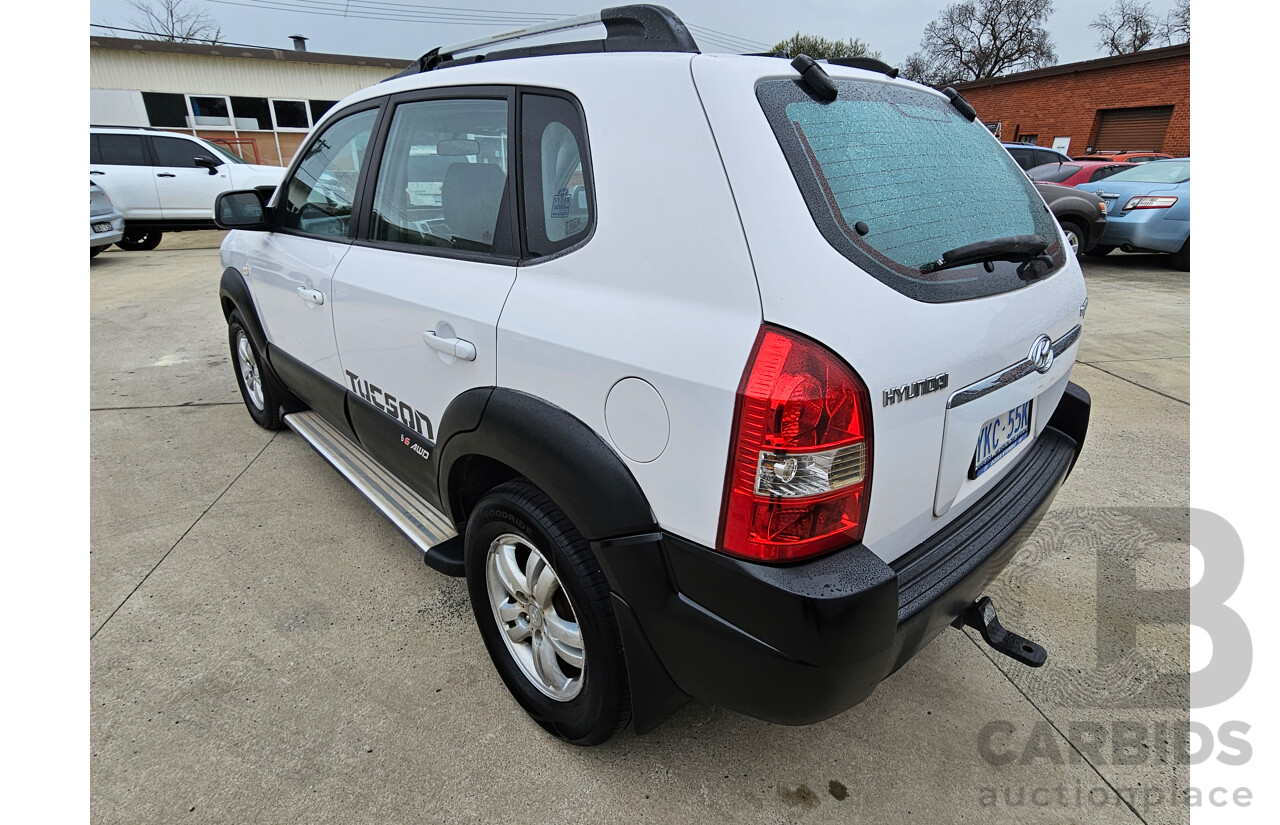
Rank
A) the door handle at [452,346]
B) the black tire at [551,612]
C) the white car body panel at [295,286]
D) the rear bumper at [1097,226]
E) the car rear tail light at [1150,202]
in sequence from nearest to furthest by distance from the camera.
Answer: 1. the black tire at [551,612]
2. the door handle at [452,346]
3. the white car body panel at [295,286]
4. the rear bumper at [1097,226]
5. the car rear tail light at [1150,202]

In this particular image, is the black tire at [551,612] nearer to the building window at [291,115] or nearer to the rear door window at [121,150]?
the rear door window at [121,150]

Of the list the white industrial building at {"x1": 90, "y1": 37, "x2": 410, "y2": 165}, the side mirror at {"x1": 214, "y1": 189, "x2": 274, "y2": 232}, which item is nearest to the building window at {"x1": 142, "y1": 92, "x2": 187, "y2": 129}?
the white industrial building at {"x1": 90, "y1": 37, "x2": 410, "y2": 165}

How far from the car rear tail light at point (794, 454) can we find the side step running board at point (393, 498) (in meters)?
1.21

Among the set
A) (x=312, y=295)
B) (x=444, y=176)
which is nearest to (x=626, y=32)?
(x=444, y=176)

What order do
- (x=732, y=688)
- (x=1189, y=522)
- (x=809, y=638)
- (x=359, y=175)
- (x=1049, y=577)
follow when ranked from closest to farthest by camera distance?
(x=809, y=638) → (x=732, y=688) → (x=359, y=175) → (x=1049, y=577) → (x=1189, y=522)

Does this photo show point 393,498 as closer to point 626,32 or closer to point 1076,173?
point 626,32

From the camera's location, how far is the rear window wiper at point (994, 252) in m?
1.56

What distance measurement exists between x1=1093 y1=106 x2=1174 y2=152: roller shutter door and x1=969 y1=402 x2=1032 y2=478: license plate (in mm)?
24887

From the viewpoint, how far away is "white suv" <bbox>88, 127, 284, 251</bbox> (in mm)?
10805

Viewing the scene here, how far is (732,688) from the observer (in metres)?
1.50

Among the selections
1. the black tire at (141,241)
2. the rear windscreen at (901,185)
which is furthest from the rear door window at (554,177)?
the black tire at (141,241)

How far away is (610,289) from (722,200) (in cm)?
33

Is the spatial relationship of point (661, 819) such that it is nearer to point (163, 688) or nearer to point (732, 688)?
point (732, 688)

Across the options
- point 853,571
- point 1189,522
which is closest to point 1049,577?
point 1189,522
